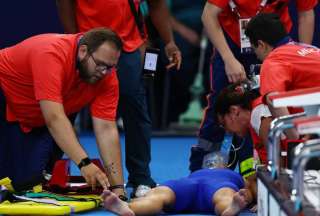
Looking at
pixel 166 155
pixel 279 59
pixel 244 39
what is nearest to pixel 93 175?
pixel 279 59

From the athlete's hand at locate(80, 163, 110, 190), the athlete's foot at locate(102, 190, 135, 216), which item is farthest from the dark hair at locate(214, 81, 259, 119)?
the athlete's foot at locate(102, 190, 135, 216)

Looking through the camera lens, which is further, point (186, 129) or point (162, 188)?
point (186, 129)

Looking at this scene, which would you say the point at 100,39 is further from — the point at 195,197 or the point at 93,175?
the point at 195,197

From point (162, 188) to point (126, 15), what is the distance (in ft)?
4.37

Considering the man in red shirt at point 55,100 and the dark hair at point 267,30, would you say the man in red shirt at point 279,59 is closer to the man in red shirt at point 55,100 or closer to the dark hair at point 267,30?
the dark hair at point 267,30

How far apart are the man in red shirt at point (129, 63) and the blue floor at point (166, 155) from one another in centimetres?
86

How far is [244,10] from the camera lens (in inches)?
248

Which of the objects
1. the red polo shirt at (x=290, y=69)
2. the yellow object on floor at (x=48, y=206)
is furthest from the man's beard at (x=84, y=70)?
the red polo shirt at (x=290, y=69)

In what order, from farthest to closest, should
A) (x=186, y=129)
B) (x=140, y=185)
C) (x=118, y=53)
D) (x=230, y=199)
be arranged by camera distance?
1. (x=186, y=129)
2. (x=140, y=185)
3. (x=118, y=53)
4. (x=230, y=199)

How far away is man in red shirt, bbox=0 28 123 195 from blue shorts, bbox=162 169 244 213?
41cm

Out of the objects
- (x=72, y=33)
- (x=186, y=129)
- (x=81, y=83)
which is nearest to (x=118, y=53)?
(x=81, y=83)

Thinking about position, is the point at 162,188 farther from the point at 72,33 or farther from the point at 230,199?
the point at 72,33

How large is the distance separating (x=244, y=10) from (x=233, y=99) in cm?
79

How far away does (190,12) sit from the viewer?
10102 millimetres
